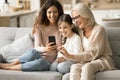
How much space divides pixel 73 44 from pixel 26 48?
2.11 feet

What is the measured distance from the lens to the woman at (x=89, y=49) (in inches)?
100

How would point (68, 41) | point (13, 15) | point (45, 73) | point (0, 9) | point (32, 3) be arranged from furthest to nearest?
point (32, 3) < point (0, 9) < point (13, 15) < point (68, 41) < point (45, 73)

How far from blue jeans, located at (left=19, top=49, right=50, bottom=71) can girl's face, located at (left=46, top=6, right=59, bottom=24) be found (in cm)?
41

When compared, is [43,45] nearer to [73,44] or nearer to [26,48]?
[26,48]

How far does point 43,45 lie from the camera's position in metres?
3.04

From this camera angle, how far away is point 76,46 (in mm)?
2807

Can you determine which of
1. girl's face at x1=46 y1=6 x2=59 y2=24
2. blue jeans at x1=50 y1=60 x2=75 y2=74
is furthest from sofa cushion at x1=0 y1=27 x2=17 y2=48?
blue jeans at x1=50 y1=60 x2=75 y2=74

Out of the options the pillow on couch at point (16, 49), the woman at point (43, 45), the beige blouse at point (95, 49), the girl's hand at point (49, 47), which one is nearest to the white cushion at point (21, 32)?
the pillow on couch at point (16, 49)

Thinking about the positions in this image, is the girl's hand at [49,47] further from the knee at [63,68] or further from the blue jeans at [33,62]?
the knee at [63,68]

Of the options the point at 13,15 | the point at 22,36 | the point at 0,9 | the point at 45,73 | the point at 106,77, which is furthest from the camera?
the point at 0,9

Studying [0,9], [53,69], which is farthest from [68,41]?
[0,9]

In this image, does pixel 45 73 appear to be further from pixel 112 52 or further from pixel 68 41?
pixel 112 52

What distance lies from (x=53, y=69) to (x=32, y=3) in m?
4.31

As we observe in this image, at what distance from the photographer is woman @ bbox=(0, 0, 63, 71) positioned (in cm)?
283
